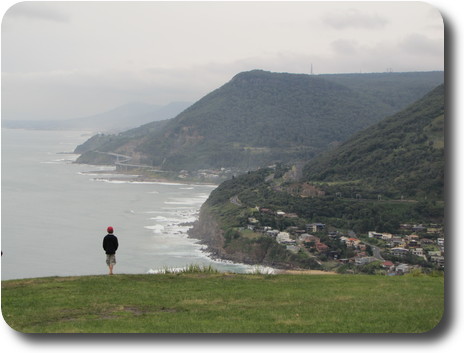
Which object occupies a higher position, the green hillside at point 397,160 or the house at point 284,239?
the green hillside at point 397,160

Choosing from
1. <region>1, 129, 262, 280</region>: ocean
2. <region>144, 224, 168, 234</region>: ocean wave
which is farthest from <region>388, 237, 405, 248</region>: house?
<region>144, 224, 168, 234</region>: ocean wave

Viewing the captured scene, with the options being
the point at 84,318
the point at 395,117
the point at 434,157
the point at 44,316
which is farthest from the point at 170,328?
the point at 395,117

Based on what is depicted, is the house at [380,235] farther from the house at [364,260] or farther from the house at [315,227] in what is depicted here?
the house at [315,227]

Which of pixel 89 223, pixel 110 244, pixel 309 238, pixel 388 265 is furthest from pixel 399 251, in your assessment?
pixel 110 244

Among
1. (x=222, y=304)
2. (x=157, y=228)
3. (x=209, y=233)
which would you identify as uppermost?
(x=222, y=304)

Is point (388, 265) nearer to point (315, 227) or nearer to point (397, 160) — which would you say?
point (315, 227)

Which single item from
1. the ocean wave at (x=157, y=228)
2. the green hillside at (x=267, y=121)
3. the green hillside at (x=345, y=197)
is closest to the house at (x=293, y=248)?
the green hillside at (x=345, y=197)
